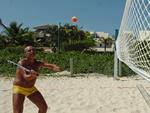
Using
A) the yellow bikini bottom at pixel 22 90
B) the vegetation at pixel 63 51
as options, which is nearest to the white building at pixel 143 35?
the yellow bikini bottom at pixel 22 90

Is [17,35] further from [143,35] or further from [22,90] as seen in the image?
[143,35]

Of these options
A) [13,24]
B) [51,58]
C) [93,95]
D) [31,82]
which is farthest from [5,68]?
[13,24]

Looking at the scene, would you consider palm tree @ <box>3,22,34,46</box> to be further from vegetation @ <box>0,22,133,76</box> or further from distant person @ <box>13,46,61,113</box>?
distant person @ <box>13,46,61,113</box>

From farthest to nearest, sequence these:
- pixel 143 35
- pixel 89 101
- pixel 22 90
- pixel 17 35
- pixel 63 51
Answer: pixel 63 51 < pixel 17 35 < pixel 89 101 < pixel 22 90 < pixel 143 35

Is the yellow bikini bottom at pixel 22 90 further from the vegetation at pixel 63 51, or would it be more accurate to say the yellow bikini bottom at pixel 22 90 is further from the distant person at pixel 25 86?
the vegetation at pixel 63 51

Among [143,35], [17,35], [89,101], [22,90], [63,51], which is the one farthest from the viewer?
[63,51]

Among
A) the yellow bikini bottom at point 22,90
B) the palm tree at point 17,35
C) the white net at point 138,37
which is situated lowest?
the yellow bikini bottom at point 22,90

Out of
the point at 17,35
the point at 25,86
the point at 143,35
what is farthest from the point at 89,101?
the point at 17,35

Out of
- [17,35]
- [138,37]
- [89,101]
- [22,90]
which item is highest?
[17,35]

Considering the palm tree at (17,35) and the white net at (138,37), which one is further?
the palm tree at (17,35)

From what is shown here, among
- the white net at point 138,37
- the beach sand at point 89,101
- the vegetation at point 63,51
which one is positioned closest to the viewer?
the white net at point 138,37

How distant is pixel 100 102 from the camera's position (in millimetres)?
4008

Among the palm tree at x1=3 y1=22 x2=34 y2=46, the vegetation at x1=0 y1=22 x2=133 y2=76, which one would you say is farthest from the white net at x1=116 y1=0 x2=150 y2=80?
the palm tree at x1=3 y1=22 x2=34 y2=46

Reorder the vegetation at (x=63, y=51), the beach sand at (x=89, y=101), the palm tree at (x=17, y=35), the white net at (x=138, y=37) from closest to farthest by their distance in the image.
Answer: the white net at (x=138, y=37), the beach sand at (x=89, y=101), the vegetation at (x=63, y=51), the palm tree at (x=17, y=35)
